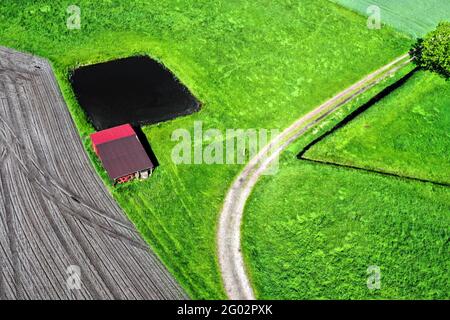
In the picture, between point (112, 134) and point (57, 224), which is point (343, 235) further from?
point (57, 224)

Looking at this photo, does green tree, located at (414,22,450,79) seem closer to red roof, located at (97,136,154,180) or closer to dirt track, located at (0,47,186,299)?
red roof, located at (97,136,154,180)

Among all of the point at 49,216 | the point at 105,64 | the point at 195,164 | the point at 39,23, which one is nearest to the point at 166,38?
the point at 105,64

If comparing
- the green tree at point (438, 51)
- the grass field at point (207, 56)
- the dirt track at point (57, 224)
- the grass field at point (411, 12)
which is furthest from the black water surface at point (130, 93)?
the grass field at point (411, 12)

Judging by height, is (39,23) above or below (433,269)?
above

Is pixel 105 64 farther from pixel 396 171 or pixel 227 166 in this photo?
pixel 396 171

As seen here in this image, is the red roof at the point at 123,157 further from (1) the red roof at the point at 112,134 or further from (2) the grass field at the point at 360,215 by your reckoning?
(2) the grass field at the point at 360,215

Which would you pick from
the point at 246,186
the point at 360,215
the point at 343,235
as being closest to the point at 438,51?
the point at 360,215
